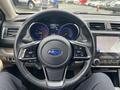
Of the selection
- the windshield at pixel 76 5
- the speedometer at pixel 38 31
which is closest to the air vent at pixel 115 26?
the windshield at pixel 76 5

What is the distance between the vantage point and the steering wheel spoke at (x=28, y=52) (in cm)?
298

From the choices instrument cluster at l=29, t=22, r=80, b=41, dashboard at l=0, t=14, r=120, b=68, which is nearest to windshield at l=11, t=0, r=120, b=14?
dashboard at l=0, t=14, r=120, b=68

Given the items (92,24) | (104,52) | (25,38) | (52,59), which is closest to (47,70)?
(52,59)

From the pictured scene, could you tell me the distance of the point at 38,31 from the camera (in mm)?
3082

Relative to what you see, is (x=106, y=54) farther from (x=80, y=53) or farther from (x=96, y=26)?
(x=80, y=53)

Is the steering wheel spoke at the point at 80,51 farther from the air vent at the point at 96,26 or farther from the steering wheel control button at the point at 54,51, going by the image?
the air vent at the point at 96,26

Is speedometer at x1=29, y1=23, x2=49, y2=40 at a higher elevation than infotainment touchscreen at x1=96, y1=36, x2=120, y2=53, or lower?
higher

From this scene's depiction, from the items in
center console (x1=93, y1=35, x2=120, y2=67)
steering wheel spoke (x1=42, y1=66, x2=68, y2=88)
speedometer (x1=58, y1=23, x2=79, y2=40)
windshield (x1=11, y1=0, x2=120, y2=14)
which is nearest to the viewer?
steering wheel spoke (x1=42, y1=66, x2=68, y2=88)

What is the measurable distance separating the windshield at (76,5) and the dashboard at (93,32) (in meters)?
0.12

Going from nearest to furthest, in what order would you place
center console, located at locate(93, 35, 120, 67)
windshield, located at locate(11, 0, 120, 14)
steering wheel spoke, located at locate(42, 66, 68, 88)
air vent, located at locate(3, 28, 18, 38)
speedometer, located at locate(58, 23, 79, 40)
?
steering wheel spoke, located at locate(42, 66, 68, 88), speedometer, located at locate(58, 23, 79, 40), center console, located at locate(93, 35, 120, 67), air vent, located at locate(3, 28, 18, 38), windshield, located at locate(11, 0, 120, 14)

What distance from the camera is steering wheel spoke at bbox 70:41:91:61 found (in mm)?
2977

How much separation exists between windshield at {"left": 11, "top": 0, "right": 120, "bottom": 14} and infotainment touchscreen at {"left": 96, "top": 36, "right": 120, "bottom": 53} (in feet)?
1.97

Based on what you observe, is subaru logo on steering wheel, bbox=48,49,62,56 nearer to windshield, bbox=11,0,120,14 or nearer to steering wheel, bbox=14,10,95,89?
steering wheel, bbox=14,10,95,89

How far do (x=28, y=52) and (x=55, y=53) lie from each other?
0.21 metres
